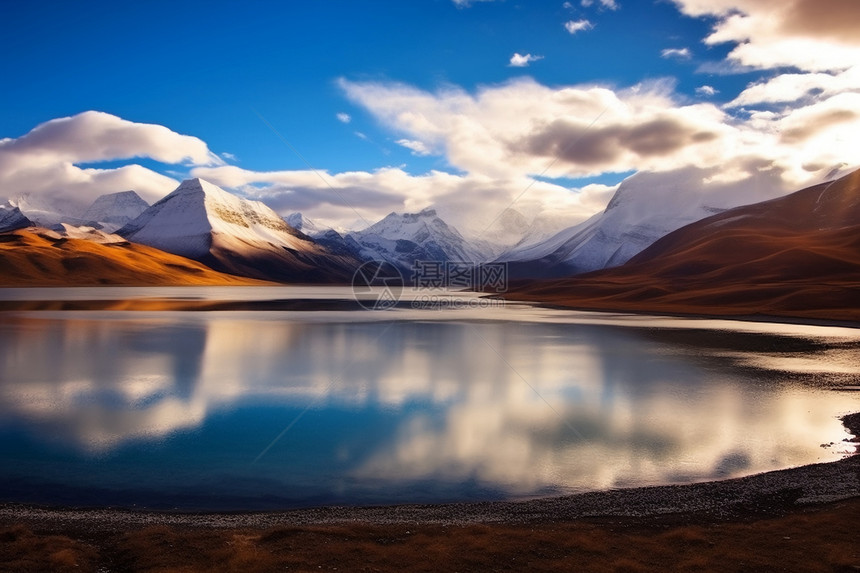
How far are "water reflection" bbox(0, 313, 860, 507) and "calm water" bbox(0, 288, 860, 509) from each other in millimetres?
114

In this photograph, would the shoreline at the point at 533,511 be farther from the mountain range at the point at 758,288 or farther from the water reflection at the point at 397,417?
the mountain range at the point at 758,288

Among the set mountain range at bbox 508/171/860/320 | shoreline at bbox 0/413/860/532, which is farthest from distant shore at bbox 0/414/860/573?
mountain range at bbox 508/171/860/320

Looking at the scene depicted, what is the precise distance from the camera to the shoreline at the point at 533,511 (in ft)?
51.2

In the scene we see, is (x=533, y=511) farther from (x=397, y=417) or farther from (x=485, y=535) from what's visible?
(x=397, y=417)

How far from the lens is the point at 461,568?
1234 cm

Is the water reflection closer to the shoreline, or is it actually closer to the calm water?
the calm water

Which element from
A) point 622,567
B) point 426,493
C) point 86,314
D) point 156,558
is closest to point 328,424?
point 426,493

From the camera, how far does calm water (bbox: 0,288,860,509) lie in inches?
756

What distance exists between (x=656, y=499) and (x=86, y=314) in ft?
294

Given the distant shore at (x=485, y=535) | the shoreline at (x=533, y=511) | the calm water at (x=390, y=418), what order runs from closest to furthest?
the distant shore at (x=485, y=535)
the shoreline at (x=533, y=511)
the calm water at (x=390, y=418)

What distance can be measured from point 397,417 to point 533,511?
39.2 ft

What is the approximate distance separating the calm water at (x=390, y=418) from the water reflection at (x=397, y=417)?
114 mm

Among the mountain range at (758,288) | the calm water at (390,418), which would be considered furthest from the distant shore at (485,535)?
the mountain range at (758,288)

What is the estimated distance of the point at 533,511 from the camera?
16.5m
